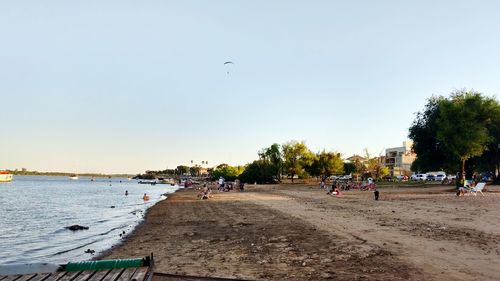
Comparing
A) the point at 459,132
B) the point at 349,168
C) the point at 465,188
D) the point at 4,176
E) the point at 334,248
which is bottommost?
the point at 4,176

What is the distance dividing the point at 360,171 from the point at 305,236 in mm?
103484

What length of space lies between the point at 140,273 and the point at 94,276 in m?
0.57

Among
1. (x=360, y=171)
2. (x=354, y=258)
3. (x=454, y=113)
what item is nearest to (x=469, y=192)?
(x=454, y=113)

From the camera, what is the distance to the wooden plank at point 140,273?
543 cm

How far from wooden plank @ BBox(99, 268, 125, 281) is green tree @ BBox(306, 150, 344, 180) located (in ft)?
348

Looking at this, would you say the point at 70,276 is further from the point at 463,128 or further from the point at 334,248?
the point at 463,128

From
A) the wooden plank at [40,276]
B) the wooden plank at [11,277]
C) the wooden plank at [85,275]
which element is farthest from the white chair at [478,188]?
the wooden plank at [11,277]

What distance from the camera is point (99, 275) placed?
18.7 ft

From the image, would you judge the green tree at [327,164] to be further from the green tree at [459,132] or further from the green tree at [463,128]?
the green tree at [463,128]

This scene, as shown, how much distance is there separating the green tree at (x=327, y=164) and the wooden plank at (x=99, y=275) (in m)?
106

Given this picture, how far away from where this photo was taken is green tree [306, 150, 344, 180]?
110m

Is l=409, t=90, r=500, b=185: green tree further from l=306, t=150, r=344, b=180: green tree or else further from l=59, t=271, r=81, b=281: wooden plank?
l=306, t=150, r=344, b=180: green tree

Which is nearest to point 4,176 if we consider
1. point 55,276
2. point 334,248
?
point 334,248

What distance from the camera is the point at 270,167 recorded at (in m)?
122
